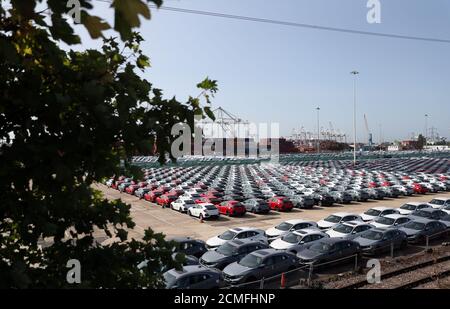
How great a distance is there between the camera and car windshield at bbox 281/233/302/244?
58.6ft

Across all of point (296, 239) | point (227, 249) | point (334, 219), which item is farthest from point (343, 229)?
point (227, 249)

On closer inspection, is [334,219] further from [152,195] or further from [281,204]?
[152,195]

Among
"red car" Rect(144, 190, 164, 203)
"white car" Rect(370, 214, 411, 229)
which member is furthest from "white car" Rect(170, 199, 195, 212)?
"white car" Rect(370, 214, 411, 229)

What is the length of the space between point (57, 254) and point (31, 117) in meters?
1.76

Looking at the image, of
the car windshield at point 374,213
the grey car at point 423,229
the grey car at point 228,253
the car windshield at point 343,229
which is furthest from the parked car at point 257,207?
the grey car at point 228,253

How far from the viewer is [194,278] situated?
12.6m

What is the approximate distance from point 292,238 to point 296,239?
0.81 ft

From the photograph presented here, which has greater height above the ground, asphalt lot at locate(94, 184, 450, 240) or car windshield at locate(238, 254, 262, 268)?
car windshield at locate(238, 254, 262, 268)

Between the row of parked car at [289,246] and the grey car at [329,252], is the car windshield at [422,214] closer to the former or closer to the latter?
the row of parked car at [289,246]

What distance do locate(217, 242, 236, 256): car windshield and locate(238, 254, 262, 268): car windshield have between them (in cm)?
120

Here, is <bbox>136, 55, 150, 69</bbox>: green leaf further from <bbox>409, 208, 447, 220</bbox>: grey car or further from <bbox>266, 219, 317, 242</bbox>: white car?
<bbox>409, 208, 447, 220</bbox>: grey car

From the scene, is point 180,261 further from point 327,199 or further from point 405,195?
point 405,195

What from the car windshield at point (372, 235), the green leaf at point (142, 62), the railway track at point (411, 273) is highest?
the green leaf at point (142, 62)

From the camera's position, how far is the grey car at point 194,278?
1230cm
